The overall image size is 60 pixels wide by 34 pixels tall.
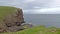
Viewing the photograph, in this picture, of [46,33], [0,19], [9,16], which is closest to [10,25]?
[9,16]

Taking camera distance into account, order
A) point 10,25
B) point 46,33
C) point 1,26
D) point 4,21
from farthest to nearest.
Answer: point 10,25
point 4,21
point 1,26
point 46,33

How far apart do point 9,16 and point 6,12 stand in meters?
3.17

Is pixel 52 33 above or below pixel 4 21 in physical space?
above

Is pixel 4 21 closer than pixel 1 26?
No

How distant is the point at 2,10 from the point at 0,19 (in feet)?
35.3

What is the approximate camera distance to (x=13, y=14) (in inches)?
3110

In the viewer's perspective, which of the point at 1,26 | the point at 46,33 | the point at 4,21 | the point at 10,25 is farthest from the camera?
the point at 10,25

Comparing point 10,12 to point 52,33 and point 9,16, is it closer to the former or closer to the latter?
point 9,16

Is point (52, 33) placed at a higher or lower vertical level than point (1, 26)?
higher

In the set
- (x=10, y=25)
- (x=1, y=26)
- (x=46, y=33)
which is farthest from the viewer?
(x=10, y=25)

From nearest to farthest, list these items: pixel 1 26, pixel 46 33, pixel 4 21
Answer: pixel 46 33, pixel 1 26, pixel 4 21

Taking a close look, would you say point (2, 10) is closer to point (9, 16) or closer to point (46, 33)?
point (9, 16)

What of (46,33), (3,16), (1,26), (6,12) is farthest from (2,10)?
(46,33)

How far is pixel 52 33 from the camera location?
61.5 ft
